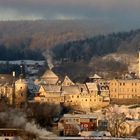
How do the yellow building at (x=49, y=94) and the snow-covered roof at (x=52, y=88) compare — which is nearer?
the yellow building at (x=49, y=94)

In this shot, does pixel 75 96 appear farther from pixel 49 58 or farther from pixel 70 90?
pixel 49 58

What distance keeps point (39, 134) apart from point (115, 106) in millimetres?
18036

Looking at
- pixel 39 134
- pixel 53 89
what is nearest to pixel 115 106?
pixel 53 89

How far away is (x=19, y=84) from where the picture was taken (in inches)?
2303

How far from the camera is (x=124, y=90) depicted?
60625 mm

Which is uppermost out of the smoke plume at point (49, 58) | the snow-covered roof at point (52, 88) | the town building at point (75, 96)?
the smoke plume at point (49, 58)

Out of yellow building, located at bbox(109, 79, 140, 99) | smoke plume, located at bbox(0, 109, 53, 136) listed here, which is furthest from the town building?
smoke plume, located at bbox(0, 109, 53, 136)

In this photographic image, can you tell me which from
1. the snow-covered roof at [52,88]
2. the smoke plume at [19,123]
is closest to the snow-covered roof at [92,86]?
the snow-covered roof at [52,88]

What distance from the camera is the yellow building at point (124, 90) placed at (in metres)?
60.2

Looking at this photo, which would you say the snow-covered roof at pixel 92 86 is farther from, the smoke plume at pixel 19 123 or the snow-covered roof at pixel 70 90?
the smoke plume at pixel 19 123

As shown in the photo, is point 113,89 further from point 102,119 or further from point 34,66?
point 34,66

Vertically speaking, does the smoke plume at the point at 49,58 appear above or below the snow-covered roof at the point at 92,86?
above

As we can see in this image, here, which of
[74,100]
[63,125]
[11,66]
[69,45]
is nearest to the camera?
[63,125]

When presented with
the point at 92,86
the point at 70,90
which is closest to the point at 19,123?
the point at 70,90
